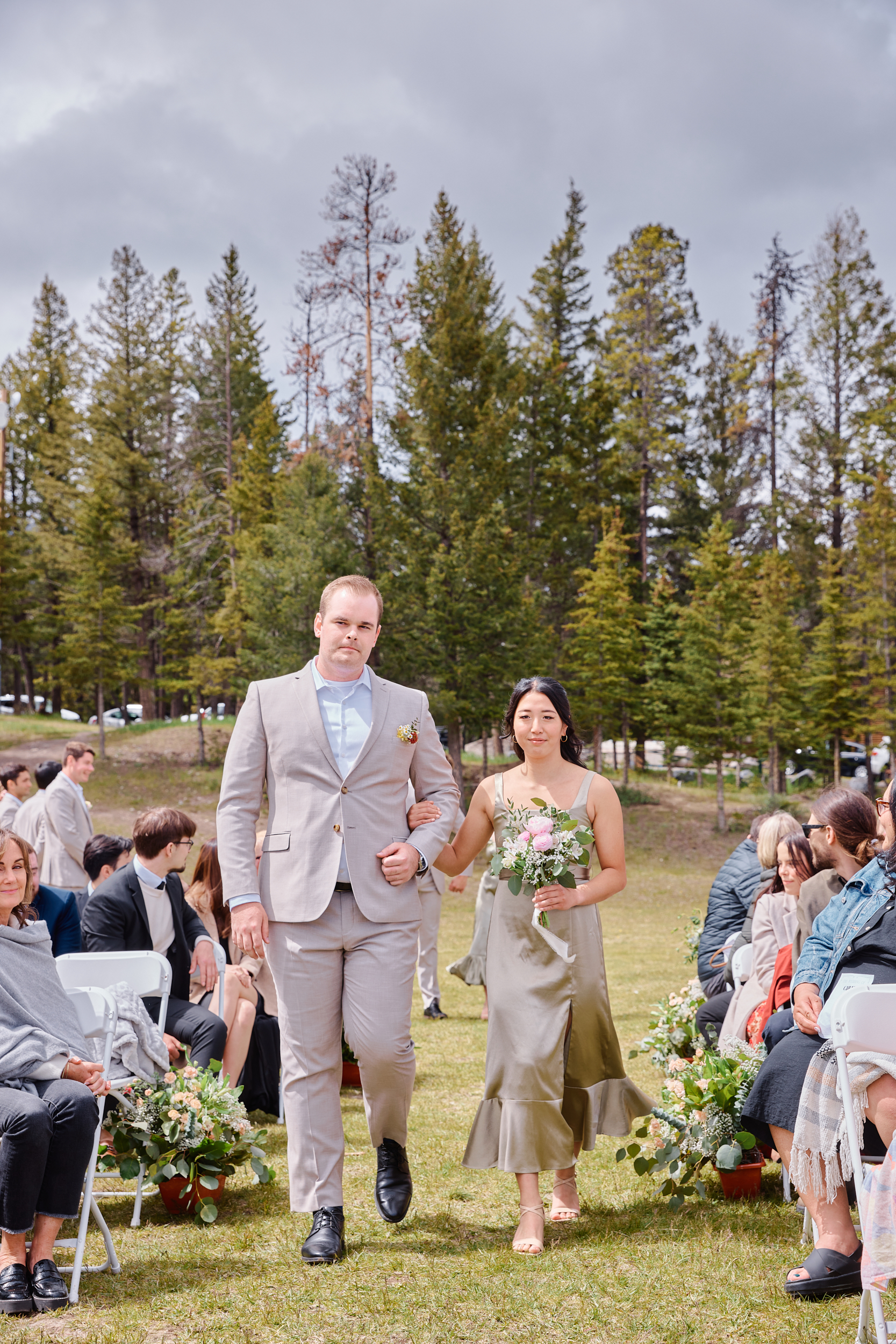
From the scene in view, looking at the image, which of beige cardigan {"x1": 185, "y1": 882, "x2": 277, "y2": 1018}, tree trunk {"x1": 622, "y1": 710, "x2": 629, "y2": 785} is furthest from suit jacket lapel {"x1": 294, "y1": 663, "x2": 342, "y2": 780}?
tree trunk {"x1": 622, "y1": 710, "x2": 629, "y2": 785}

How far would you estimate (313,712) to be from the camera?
3.96 metres

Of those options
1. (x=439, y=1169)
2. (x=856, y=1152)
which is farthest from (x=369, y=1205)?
(x=856, y=1152)

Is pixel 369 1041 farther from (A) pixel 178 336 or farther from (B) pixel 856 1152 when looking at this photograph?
(A) pixel 178 336

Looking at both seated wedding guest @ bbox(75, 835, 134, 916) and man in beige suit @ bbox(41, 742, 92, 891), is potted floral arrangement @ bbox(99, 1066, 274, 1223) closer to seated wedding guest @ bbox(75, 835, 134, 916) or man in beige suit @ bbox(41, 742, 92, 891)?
seated wedding guest @ bbox(75, 835, 134, 916)

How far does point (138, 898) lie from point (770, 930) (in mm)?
3022

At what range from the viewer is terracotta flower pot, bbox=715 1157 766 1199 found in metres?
4.54

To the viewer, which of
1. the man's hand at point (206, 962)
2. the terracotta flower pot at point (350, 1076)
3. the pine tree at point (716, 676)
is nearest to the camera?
the man's hand at point (206, 962)

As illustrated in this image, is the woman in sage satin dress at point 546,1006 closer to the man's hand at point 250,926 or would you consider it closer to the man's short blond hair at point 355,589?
the man's short blond hair at point 355,589

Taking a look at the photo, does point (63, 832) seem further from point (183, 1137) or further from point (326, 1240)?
point (326, 1240)

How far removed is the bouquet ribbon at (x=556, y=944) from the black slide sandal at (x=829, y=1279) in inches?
47.6

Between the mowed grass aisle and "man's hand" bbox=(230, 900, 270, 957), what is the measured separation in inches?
40.5

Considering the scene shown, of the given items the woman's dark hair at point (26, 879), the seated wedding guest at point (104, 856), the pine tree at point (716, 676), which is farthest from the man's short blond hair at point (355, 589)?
the pine tree at point (716, 676)

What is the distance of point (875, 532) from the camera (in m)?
31.8

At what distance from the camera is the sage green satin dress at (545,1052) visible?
4.06 m
